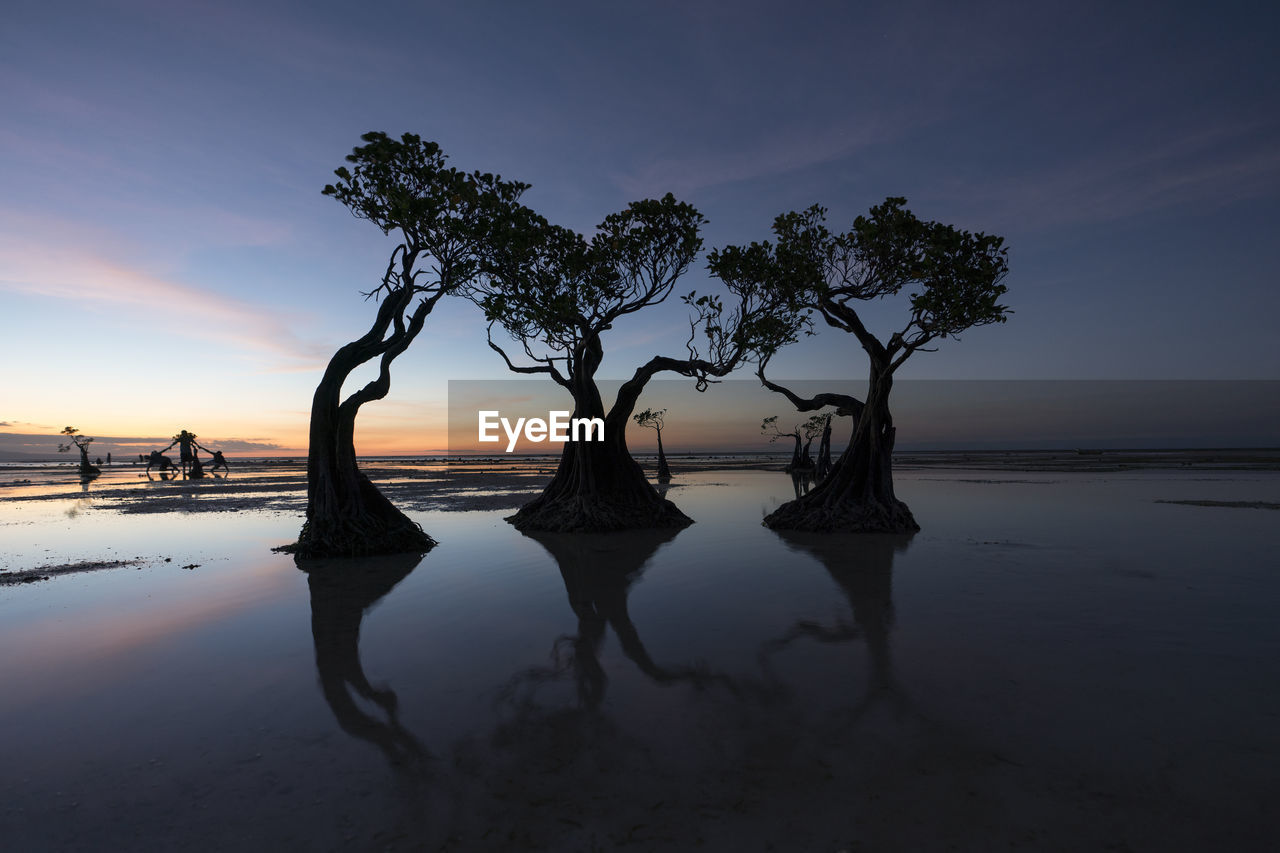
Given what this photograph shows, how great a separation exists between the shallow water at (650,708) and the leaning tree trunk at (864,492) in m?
5.19

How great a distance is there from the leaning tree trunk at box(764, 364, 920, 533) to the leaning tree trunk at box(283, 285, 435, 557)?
1084cm

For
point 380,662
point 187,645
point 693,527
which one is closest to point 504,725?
point 380,662

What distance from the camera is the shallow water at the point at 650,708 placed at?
3.64m

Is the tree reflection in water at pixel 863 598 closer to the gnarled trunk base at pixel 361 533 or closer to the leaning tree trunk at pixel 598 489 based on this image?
the leaning tree trunk at pixel 598 489

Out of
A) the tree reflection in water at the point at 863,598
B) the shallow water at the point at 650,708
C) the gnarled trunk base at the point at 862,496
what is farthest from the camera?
the gnarled trunk base at the point at 862,496

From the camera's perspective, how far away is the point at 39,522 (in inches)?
814

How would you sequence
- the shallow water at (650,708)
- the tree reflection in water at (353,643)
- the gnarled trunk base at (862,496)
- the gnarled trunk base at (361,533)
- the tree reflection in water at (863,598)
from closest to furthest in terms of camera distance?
the shallow water at (650,708), the tree reflection in water at (353,643), the tree reflection in water at (863,598), the gnarled trunk base at (361,533), the gnarled trunk base at (862,496)

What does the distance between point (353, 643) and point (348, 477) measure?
8198mm

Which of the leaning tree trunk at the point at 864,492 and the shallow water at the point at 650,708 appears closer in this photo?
the shallow water at the point at 650,708

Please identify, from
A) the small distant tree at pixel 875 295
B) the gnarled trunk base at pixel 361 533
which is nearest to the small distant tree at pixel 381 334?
the gnarled trunk base at pixel 361 533

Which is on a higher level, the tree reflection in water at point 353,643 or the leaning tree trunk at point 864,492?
the leaning tree trunk at point 864,492

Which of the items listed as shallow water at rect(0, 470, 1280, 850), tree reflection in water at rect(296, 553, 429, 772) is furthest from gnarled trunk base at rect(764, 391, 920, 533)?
tree reflection in water at rect(296, 553, 429, 772)

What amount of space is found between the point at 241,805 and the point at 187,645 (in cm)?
466

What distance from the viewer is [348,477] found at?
14.6 meters
